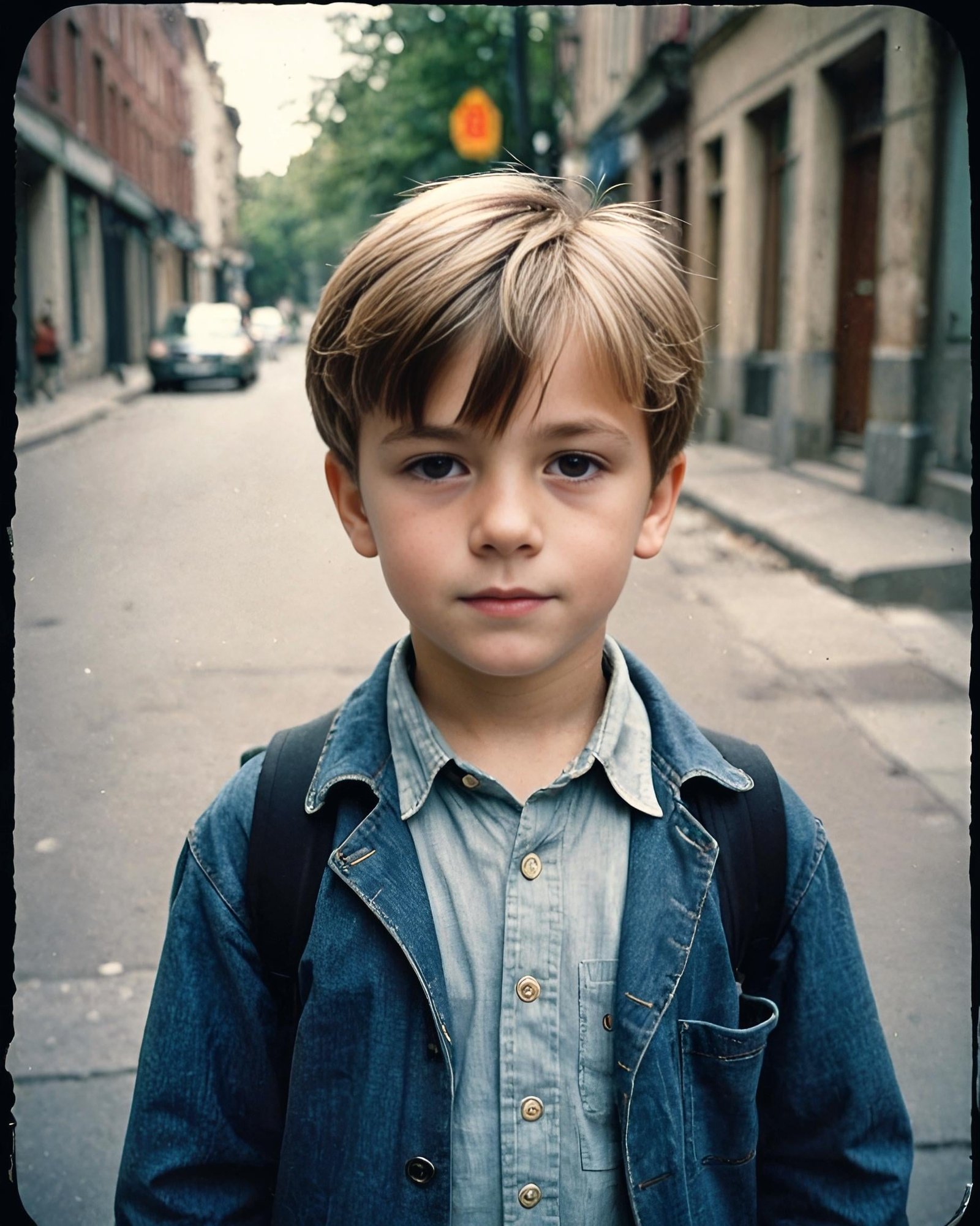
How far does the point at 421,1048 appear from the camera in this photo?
45.5 inches

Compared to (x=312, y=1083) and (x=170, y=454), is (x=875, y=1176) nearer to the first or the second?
(x=312, y=1083)

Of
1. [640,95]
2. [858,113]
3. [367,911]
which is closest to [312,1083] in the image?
[367,911]

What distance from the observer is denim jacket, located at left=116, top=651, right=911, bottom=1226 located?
45.6 inches

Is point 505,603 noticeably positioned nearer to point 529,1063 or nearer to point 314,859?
point 314,859

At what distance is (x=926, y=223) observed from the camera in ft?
24.0

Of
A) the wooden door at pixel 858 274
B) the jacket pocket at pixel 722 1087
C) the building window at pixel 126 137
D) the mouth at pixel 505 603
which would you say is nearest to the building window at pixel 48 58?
the mouth at pixel 505 603

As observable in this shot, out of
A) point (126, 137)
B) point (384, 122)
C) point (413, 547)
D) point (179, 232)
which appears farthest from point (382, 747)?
point (384, 122)

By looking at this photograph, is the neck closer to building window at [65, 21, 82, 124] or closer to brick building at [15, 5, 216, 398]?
brick building at [15, 5, 216, 398]

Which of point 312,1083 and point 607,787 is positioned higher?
Result: point 607,787

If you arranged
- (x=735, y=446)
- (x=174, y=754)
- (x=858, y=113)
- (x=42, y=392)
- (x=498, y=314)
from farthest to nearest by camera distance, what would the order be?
(x=735, y=446) → (x=858, y=113) → (x=174, y=754) → (x=42, y=392) → (x=498, y=314)

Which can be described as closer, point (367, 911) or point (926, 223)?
point (367, 911)

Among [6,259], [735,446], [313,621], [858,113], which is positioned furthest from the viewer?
[735,446]

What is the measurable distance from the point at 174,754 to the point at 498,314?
105 inches

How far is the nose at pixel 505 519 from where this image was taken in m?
1.09
